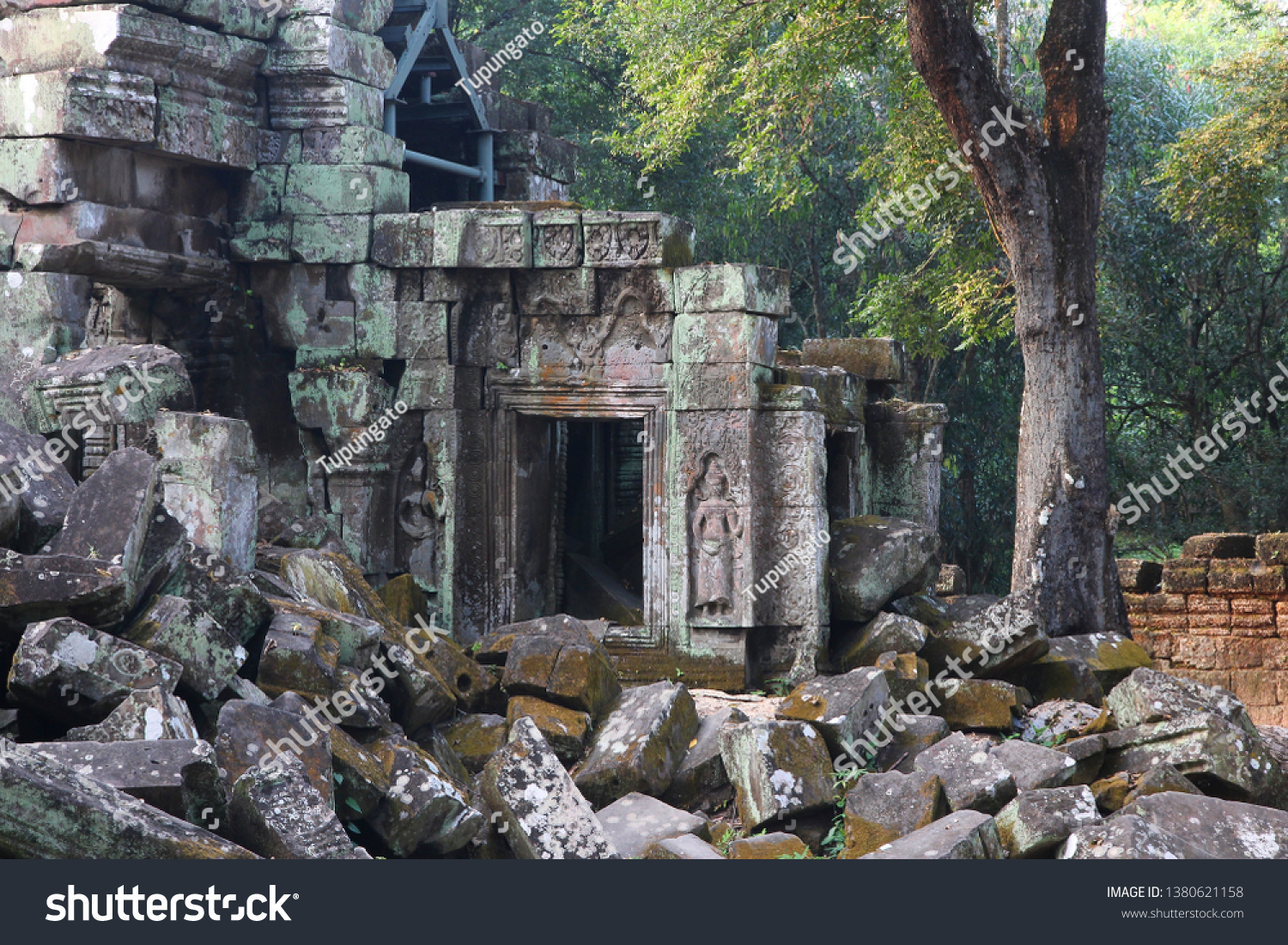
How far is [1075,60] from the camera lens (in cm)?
902

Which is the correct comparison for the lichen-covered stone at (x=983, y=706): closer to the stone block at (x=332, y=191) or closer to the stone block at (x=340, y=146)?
the stone block at (x=332, y=191)

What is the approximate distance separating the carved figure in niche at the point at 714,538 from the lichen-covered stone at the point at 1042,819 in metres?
3.73

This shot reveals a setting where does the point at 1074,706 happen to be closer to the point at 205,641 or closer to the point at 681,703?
the point at 681,703

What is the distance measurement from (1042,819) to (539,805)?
1.97 metres

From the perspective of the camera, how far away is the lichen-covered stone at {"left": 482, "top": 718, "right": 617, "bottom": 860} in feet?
16.9

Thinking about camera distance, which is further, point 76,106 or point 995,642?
point 76,106

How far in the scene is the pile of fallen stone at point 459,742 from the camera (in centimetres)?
452

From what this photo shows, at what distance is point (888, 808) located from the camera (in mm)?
5688

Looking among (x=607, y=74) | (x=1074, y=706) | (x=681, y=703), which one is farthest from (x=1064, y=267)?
(x=607, y=74)

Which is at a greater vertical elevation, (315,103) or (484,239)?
(315,103)

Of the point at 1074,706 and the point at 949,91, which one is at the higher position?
the point at 949,91

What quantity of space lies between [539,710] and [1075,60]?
5.74 meters

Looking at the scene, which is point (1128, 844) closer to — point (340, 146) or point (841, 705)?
point (841, 705)

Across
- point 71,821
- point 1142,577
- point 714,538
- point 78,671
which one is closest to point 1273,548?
point 1142,577
